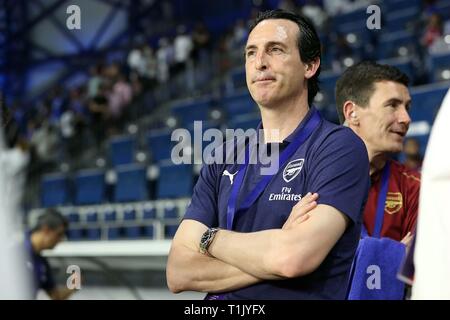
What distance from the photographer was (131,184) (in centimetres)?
1123

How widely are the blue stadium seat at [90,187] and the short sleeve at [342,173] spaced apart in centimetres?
950

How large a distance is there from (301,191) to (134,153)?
9767 mm

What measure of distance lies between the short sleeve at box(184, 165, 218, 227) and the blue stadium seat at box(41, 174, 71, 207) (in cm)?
994

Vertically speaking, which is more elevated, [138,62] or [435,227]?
[138,62]

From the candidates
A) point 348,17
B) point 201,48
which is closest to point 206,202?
point 348,17

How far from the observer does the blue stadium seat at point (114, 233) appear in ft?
36.5

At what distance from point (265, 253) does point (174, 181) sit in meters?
7.88

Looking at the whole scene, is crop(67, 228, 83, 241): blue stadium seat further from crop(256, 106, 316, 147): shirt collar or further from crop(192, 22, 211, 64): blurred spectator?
crop(256, 106, 316, 147): shirt collar

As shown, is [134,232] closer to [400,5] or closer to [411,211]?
[400,5]

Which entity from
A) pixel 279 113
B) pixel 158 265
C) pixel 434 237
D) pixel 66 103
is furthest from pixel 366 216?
pixel 66 103

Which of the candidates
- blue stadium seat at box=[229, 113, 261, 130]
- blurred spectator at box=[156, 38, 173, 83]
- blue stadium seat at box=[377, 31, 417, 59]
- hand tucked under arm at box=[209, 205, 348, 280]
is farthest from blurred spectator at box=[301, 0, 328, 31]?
hand tucked under arm at box=[209, 205, 348, 280]

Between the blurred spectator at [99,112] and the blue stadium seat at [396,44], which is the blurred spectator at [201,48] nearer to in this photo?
the blurred spectator at [99,112]

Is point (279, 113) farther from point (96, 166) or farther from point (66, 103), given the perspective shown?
point (66, 103)

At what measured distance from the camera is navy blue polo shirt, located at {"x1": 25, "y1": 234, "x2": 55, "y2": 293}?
5.77m
